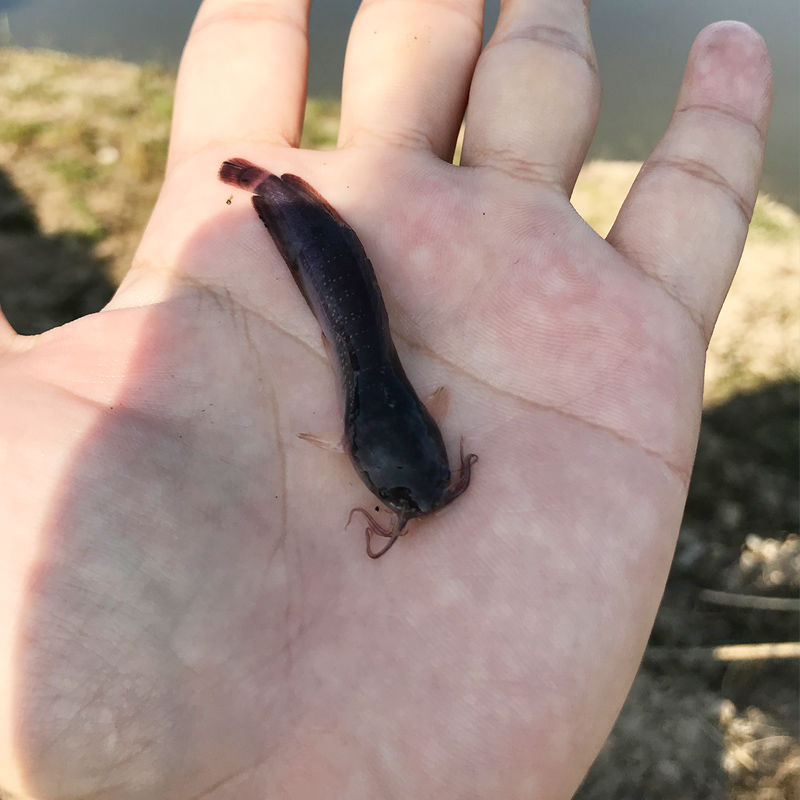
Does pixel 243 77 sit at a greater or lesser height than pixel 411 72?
lesser

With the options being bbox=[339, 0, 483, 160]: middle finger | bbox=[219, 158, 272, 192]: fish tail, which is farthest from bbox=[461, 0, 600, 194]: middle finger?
bbox=[219, 158, 272, 192]: fish tail

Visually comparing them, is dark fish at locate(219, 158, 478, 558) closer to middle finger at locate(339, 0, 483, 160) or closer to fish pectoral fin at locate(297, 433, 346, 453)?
fish pectoral fin at locate(297, 433, 346, 453)

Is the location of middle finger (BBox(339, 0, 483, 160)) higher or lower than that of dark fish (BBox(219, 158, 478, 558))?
higher

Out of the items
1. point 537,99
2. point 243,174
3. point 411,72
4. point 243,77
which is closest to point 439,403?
point 243,174

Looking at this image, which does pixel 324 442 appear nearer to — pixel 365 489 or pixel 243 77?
pixel 365 489

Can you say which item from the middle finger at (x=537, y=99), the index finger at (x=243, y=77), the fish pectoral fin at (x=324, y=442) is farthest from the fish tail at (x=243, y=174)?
the fish pectoral fin at (x=324, y=442)

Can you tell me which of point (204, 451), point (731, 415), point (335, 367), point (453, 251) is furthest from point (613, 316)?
point (731, 415)
